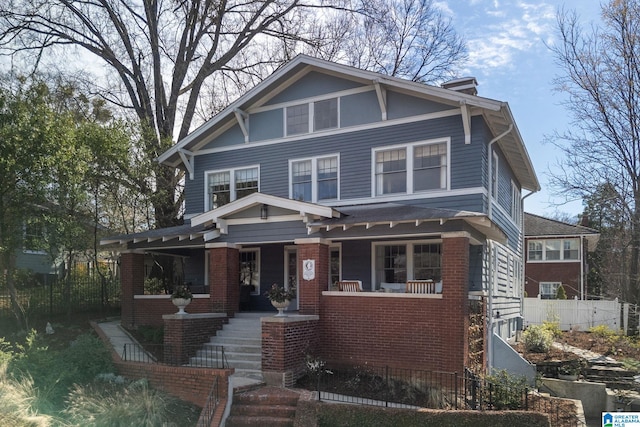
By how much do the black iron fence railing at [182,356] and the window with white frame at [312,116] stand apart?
6.90m

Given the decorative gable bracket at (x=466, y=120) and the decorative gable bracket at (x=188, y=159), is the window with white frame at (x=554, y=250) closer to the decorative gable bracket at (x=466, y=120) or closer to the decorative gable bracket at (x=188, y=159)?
the decorative gable bracket at (x=466, y=120)

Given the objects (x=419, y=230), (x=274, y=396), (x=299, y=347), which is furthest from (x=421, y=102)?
(x=274, y=396)

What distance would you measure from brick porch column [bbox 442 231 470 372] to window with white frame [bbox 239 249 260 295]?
24.8 ft

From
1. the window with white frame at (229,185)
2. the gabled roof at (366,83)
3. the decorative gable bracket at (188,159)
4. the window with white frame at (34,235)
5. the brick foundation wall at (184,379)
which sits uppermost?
the gabled roof at (366,83)

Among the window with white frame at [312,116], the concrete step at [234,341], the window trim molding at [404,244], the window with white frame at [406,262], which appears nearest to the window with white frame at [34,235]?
the concrete step at [234,341]

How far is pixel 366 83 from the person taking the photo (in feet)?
47.6

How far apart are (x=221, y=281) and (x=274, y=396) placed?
16.0 feet

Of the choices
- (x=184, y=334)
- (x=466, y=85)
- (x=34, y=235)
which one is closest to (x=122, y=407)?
(x=184, y=334)

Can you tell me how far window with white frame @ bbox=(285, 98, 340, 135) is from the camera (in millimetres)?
15219

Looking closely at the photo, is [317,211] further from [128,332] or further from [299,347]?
[128,332]

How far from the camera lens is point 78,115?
890 inches

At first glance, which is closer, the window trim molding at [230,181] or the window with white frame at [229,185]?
the window with white frame at [229,185]

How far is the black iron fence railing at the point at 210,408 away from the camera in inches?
349

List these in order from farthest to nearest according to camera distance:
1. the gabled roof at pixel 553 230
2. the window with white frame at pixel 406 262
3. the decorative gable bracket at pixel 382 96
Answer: the gabled roof at pixel 553 230 → the window with white frame at pixel 406 262 → the decorative gable bracket at pixel 382 96
